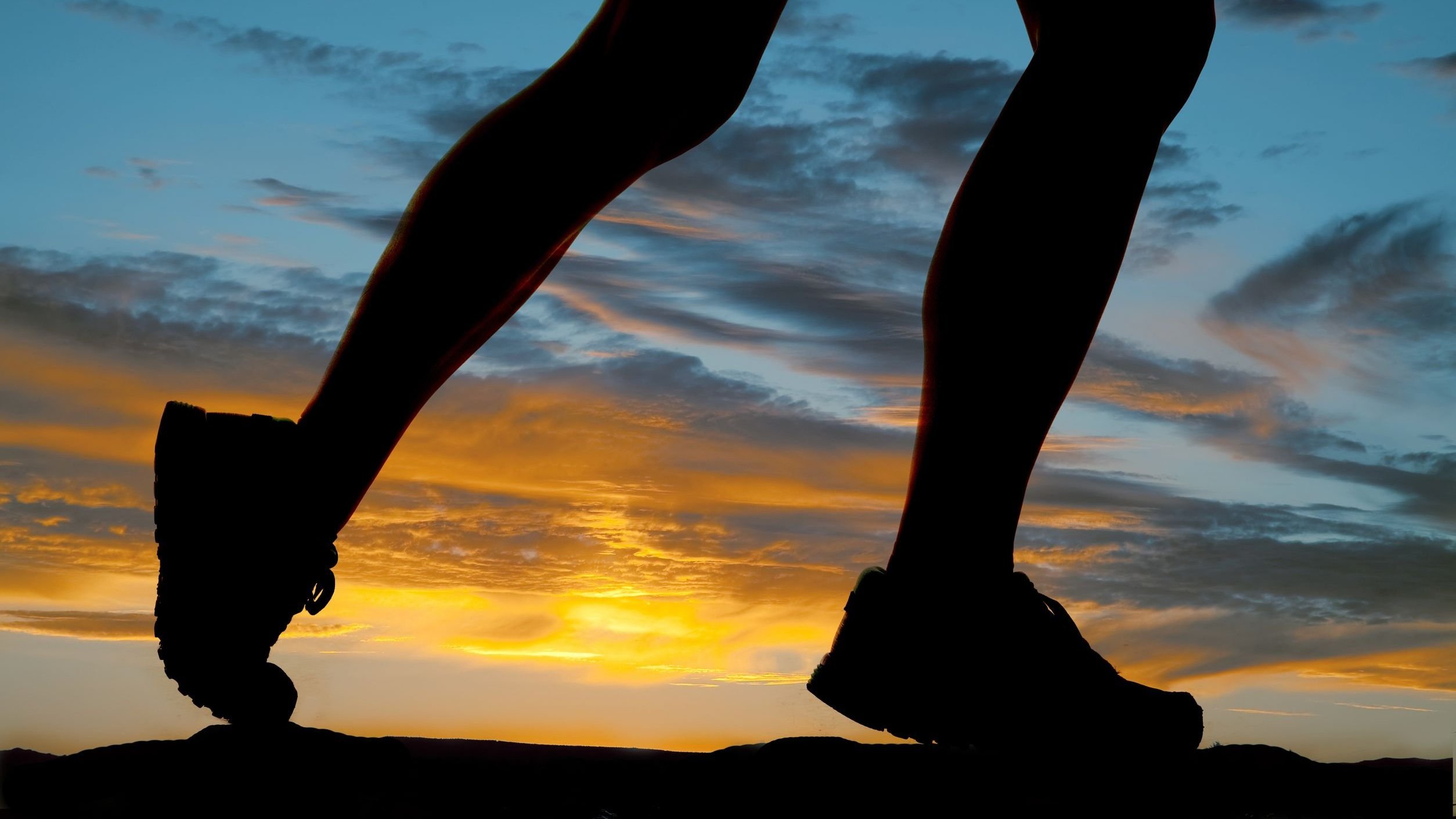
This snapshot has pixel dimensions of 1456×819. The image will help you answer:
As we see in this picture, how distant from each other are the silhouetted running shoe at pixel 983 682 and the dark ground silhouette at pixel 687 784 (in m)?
0.04

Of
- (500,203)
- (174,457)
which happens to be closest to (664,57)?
(500,203)

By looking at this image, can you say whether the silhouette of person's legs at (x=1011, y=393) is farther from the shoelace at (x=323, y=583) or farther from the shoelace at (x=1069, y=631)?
the shoelace at (x=323, y=583)

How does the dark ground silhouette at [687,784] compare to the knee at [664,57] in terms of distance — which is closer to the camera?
the dark ground silhouette at [687,784]

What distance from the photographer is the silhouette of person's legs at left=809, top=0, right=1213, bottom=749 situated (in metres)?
1.46

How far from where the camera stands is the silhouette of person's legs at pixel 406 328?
1395 millimetres

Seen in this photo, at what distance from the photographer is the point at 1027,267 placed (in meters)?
1.48

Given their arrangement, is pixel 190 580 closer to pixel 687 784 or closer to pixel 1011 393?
pixel 687 784

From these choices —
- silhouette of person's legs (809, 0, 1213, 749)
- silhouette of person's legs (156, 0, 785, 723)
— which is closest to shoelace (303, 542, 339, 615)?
silhouette of person's legs (156, 0, 785, 723)

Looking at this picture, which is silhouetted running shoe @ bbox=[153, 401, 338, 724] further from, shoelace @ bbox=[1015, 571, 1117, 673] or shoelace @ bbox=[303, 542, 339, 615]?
shoelace @ bbox=[1015, 571, 1117, 673]

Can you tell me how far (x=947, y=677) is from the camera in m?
1.46

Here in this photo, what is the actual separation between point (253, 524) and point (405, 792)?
1.21ft

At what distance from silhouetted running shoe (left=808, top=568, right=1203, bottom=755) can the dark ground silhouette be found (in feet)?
0.14

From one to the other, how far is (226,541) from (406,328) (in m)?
0.33

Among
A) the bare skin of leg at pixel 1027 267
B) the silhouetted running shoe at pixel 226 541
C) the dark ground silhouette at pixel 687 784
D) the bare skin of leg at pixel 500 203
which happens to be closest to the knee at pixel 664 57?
the bare skin of leg at pixel 500 203
